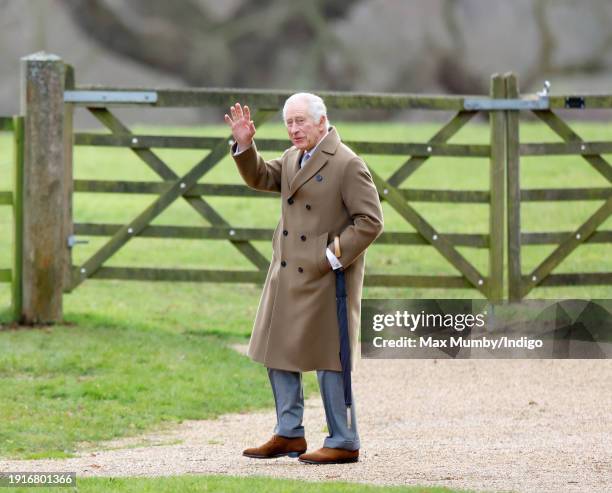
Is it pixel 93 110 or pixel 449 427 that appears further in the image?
pixel 93 110

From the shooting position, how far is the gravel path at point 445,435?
680 cm

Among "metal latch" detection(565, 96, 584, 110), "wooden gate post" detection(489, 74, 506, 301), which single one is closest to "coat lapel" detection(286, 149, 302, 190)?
"wooden gate post" detection(489, 74, 506, 301)

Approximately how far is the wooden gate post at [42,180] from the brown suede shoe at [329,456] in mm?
4296

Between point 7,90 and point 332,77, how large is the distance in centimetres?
582

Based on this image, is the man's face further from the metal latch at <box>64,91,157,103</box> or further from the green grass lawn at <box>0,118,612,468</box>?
the metal latch at <box>64,91,157,103</box>

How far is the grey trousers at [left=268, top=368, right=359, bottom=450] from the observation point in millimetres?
7016

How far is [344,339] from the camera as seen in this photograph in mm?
6969

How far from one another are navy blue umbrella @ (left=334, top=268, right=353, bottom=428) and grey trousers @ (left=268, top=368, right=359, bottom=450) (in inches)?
1.6

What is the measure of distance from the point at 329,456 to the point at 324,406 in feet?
0.79

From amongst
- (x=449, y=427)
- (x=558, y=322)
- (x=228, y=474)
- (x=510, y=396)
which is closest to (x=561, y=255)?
(x=558, y=322)

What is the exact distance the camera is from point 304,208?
277 inches

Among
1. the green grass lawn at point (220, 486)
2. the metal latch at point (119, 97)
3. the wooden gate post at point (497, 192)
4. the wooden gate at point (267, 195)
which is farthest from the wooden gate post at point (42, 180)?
the green grass lawn at point (220, 486)

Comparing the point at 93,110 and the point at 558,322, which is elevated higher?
the point at 93,110

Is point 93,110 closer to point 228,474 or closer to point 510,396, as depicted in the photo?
point 510,396
